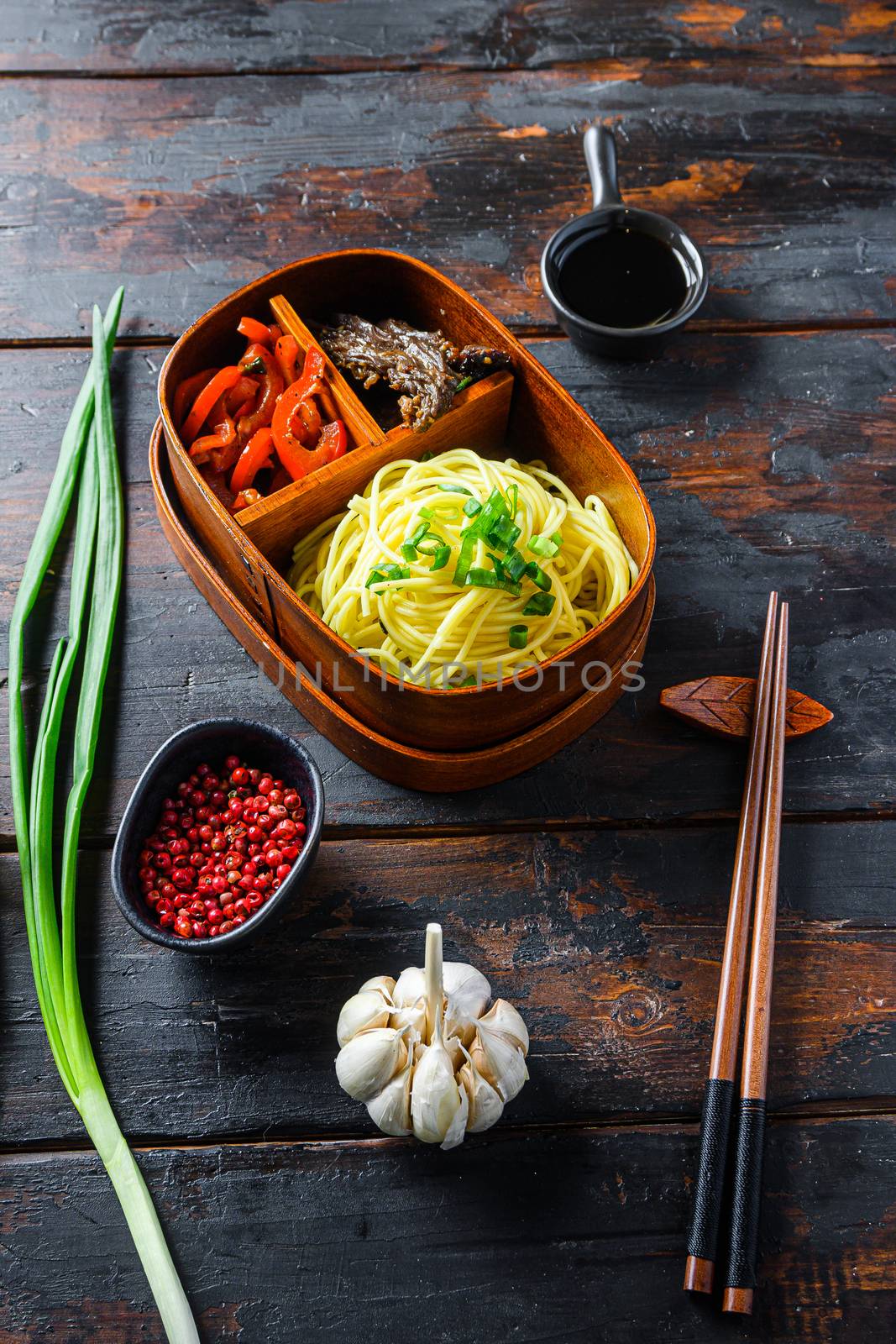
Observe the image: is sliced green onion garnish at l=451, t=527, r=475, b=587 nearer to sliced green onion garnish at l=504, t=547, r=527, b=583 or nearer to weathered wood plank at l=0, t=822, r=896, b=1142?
sliced green onion garnish at l=504, t=547, r=527, b=583

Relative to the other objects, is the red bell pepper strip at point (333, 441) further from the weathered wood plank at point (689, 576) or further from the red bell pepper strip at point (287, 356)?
the weathered wood plank at point (689, 576)

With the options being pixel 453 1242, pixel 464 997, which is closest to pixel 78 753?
pixel 464 997

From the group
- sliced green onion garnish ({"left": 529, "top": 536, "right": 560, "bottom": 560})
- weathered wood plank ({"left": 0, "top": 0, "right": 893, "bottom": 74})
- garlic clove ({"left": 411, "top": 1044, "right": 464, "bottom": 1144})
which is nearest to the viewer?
garlic clove ({"left": 411, "top": 1044, "right": 464, "bottom": 1144})

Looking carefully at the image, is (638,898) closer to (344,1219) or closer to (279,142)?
(344,1219)

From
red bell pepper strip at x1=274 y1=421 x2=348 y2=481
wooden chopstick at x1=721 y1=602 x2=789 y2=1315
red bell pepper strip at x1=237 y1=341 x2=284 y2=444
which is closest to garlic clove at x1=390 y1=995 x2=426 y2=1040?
wooden chopstick at x1=721 y1=602 x2=789 y2=1315

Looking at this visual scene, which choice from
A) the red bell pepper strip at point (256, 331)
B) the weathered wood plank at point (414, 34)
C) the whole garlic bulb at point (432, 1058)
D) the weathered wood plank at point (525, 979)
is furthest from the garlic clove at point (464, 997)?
the weathered wood plank at point (414, 34)
